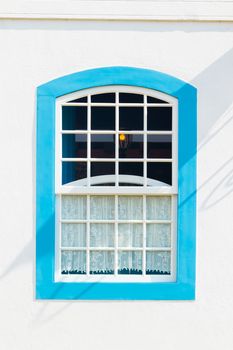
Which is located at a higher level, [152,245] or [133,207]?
[133,207]

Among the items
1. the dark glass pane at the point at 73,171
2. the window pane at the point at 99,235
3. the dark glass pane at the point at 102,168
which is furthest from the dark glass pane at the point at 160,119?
the window pane at the point at 99,235

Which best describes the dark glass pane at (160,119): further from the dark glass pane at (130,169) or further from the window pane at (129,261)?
the window pane at (129,261)

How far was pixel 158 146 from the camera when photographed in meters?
4.79

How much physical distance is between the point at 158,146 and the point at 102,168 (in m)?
0.60

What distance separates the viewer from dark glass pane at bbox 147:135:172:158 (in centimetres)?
479

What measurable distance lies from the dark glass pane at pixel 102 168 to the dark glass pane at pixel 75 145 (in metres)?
0.16

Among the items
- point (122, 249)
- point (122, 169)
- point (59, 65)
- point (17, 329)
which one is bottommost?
point (17, 329)

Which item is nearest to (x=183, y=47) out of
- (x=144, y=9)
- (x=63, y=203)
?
(x=144, y=9)

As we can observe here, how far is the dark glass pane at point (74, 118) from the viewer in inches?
189

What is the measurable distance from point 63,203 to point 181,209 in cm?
116

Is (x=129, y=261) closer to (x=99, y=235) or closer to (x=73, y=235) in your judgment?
(x=99, y=235)

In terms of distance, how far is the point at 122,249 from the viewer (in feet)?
15.6

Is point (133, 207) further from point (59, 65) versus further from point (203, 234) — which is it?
point (59, 65)

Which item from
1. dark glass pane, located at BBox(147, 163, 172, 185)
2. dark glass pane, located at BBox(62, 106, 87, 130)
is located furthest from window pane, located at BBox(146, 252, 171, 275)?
dark glass pane, located at BBox(62, 106, 87, 130)
